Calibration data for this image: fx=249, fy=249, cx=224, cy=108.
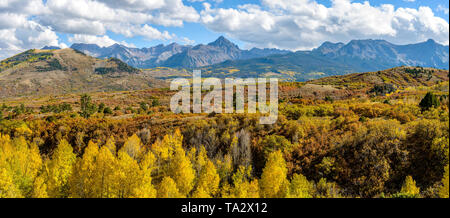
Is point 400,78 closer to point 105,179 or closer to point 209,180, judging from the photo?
point 209,180

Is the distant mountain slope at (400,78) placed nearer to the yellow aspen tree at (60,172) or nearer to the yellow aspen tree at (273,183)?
the yellow aspen tree at (273,183)

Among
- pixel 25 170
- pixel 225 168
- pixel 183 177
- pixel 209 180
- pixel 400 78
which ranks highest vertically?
pixel 400 78

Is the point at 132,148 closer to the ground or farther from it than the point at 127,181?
farther from it

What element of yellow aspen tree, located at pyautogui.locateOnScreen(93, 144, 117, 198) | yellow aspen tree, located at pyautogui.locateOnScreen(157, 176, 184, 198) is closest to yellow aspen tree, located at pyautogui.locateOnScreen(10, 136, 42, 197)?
yellow aspen tree, located at pyautogui.locateOnScreen(93, 144, 117, 198)

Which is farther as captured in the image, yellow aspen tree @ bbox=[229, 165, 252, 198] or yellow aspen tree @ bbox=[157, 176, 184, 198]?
yellow aspen tree @ bbox=[229, 165, 252, 198]

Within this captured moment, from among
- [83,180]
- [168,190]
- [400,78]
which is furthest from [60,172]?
[400,78]

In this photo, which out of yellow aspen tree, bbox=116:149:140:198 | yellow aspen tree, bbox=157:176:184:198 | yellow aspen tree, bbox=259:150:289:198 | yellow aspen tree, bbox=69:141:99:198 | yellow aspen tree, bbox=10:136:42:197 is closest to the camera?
yellow aspen tree, bbox=157:176:184:198

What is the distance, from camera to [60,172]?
34312mm

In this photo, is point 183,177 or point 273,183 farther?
point 183,177

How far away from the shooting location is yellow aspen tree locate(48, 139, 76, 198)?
30.8 m

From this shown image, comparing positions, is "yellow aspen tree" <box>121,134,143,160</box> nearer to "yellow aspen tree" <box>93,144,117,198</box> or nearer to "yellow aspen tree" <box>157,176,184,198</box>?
"yellow aspen tree" <box>93,144,117,198</box>
